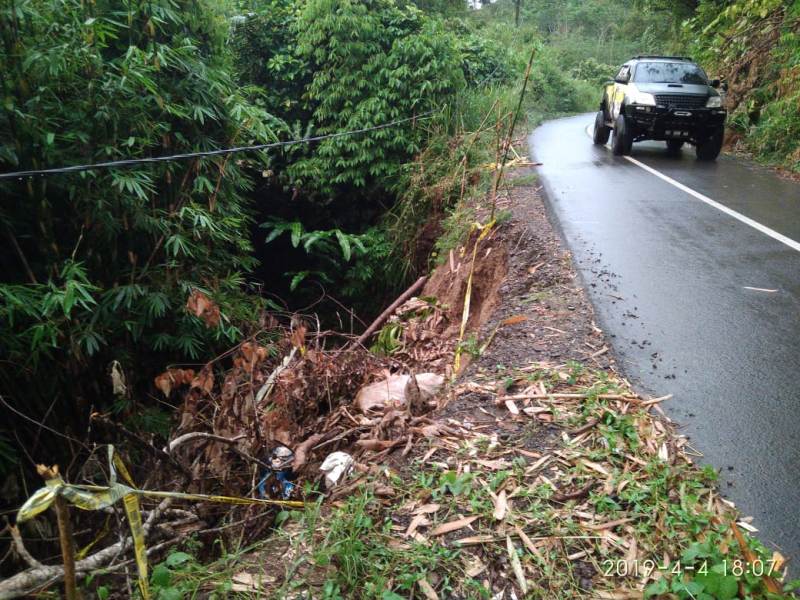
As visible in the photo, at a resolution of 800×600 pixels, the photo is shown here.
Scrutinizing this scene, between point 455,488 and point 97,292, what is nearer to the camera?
point 455,488

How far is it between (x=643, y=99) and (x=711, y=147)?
6.23 feet

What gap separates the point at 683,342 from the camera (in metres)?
4.61

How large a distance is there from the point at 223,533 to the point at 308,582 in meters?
1.11

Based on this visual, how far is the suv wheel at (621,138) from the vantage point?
1280cm

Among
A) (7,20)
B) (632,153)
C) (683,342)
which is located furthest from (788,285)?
(632,153)

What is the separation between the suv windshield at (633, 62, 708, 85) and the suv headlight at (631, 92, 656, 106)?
70cm

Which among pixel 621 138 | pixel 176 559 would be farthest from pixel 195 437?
pixel 621 138

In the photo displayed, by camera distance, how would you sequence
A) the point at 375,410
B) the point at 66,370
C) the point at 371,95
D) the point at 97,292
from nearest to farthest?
the point at 375,410, the point at 66,370, the point at 97,292, the point at 371,95

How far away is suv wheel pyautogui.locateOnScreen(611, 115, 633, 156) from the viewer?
12.8 meters

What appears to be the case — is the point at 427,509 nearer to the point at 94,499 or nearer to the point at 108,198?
the point at 94,499

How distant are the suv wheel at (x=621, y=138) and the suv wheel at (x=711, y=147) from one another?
55.4 inches

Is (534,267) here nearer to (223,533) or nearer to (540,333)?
(540,333)

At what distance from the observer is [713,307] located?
5.20 metres

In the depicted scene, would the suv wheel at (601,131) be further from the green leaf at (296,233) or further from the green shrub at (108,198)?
the green shrub at (108,198)
